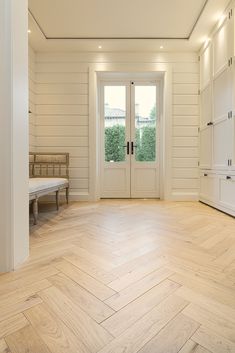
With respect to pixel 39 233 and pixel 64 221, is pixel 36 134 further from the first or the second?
pixel 39 233

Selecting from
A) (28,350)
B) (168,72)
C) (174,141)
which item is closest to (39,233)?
(28,350)

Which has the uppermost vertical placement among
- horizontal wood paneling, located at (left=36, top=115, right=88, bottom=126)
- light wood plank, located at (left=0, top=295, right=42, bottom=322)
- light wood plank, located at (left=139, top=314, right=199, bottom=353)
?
horizontal wood paneling, located at (left=36, top=115, right=88, bottom=126)

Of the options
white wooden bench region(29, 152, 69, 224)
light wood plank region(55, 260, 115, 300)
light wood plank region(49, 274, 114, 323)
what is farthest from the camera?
white wooden bench region(29, 152, 69, 224)

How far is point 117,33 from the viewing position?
12.4 ft

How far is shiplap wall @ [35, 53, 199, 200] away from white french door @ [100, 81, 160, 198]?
422 millimetres

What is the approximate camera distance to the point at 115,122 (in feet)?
15.0

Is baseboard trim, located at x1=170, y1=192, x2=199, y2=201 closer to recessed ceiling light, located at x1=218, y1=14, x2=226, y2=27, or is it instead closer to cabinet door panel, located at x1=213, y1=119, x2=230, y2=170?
cabinet door panel, located at x1=213, y1=119, x2=230, y2=170

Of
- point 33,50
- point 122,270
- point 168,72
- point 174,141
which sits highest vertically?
point 33,50

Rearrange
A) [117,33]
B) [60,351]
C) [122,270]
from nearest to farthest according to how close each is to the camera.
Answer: [60,351] → [122,270] → [117,33]

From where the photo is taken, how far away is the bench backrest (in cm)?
402

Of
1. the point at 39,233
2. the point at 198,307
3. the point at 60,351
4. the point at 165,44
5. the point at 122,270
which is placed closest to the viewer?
the point at 60,351

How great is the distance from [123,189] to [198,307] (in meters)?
3.64

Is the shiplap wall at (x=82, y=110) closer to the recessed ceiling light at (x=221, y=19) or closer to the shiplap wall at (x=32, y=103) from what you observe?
the shiplap wall at (x=32, y=103)

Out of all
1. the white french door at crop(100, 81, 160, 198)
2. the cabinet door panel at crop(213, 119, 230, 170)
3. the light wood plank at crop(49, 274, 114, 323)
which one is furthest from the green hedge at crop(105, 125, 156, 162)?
the light wood plank at crop(49, 274, 114, 323)
